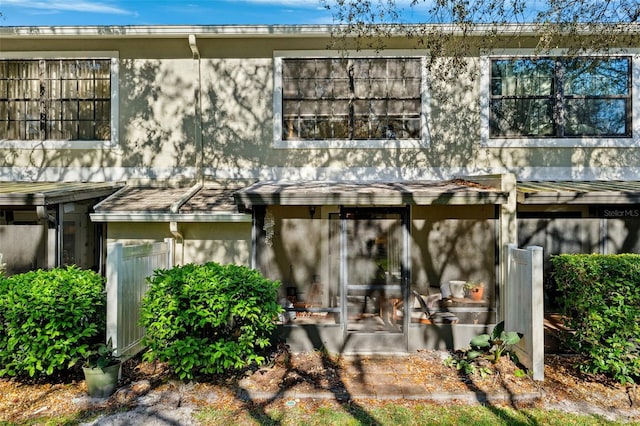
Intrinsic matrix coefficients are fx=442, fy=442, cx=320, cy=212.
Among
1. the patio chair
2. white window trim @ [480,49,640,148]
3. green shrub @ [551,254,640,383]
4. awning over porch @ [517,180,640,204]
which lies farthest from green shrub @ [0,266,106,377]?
white window trim @ [480,49,640,148]

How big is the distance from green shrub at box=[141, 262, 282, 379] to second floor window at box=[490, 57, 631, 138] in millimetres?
6303

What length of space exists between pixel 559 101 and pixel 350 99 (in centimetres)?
440

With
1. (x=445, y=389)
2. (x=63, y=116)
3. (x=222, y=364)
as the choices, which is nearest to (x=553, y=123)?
(x=445, y=389)

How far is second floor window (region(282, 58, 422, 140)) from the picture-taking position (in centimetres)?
937

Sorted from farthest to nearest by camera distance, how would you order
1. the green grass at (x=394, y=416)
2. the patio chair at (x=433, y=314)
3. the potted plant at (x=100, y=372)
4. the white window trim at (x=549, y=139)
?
1. the white window trim at (x=549, y=139)
2. the patio chair at (x=433, y=314)
3. the potted plant at (x=100, y=372)
4. the green grass at (x=394, y=416)

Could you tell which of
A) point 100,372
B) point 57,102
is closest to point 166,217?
point 100,372

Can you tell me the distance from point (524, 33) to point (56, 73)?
985 centimetres

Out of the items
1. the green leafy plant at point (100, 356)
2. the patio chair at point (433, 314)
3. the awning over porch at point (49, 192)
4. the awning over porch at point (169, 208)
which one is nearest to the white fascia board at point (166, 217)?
the awning over porch at point (169, 208)

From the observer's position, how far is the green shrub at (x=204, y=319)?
598 centimetres

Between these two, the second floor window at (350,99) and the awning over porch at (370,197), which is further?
the second floor window at (350,99)

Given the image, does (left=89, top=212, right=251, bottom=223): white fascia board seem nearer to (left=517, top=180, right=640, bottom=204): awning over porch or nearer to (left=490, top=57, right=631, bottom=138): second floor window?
(left=517, top=180, right=640, bottom=204): awning over porch

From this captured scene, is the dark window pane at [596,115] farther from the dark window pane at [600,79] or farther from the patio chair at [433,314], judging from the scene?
the patio chair at [433,314]

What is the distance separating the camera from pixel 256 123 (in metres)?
9.34

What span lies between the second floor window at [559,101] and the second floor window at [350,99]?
1.80 metres
